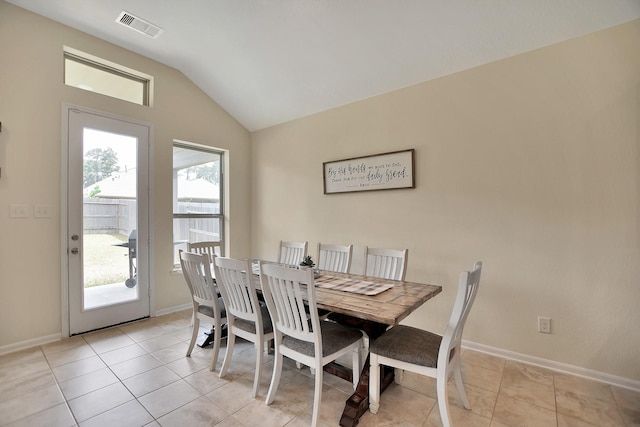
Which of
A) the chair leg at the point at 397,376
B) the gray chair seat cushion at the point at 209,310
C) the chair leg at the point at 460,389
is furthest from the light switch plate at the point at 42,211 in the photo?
the chair leg at the point at 460,389

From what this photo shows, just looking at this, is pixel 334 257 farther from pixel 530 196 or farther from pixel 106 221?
pixel 106 221

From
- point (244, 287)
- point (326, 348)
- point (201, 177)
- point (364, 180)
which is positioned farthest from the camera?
point (201, 177)

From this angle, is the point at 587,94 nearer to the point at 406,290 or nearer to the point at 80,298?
the point at 406,290

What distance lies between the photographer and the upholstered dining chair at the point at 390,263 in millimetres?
2527

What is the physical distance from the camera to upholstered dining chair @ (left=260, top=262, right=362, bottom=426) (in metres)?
1.64

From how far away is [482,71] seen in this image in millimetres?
2604

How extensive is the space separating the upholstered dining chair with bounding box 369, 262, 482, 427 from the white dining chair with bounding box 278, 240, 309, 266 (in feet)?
4.83

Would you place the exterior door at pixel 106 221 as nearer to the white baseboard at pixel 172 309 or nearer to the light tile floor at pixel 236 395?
the white baseboard at pixel 172 309

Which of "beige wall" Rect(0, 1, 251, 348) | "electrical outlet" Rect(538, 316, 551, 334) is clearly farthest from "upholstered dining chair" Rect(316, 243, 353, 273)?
"beige wall" Rect(0, 1, 251, 348)

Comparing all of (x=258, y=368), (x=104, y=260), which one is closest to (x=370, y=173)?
(x=258, y=368)

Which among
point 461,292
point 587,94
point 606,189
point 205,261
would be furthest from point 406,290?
point 587,94

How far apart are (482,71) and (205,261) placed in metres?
2.84

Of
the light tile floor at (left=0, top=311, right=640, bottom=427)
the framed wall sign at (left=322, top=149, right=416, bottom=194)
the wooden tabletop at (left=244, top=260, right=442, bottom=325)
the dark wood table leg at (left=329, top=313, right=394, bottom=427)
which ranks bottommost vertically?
the light tile floor at (left=0, top=311, right=640, bottom=427)

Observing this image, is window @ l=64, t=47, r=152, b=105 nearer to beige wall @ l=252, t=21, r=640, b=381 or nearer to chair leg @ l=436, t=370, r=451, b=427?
beige wall @ l=252, t=21, r=640, b=381
